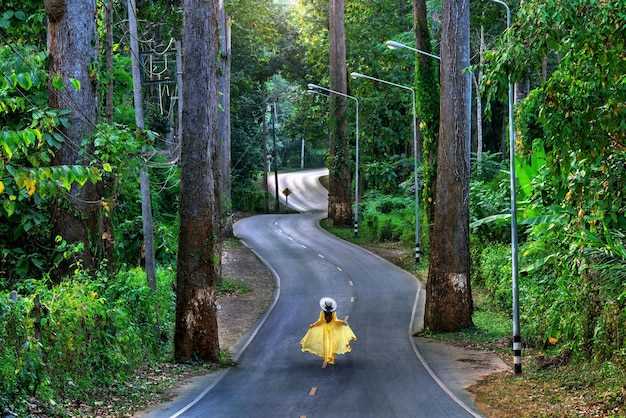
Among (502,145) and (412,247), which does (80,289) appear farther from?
(502,145)

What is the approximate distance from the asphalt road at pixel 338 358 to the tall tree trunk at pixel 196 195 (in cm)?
153

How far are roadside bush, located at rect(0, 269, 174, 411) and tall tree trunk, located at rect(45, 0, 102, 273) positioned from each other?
994 millimetres

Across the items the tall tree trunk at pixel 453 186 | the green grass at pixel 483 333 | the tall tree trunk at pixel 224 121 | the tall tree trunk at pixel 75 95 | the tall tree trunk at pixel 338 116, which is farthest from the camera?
the tall tree trunk at pixel 338 116

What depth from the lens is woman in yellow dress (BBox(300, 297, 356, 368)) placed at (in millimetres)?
20906

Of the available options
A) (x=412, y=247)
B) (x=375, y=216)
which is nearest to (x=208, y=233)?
(x=412, y=247)

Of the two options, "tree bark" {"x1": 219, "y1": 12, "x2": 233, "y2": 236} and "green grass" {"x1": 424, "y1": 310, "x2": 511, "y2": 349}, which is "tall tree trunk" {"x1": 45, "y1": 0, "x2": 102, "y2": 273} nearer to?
"green grass" {"x1": 424, "y1": 310, "x2": 511, "y2": 349}

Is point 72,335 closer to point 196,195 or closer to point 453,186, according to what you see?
point 196,195

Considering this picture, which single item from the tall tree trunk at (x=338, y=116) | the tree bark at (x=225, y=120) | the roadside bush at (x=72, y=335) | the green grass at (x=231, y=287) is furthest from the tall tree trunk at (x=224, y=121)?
the roadside bush at (x=72, y=335)

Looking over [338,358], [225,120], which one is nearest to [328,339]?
[338,358]

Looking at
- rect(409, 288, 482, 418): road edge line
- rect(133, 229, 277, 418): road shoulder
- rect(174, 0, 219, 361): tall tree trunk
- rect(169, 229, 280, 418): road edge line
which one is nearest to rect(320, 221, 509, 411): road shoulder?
rect(409, 288, 482, 418): road edge line

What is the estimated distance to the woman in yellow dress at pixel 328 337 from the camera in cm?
2091

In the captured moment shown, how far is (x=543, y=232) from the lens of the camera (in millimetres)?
23391

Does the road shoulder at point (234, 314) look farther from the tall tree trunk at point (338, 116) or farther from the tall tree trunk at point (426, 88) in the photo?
the tall tree trunk at point (426, 88)

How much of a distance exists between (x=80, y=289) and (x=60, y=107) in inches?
134
